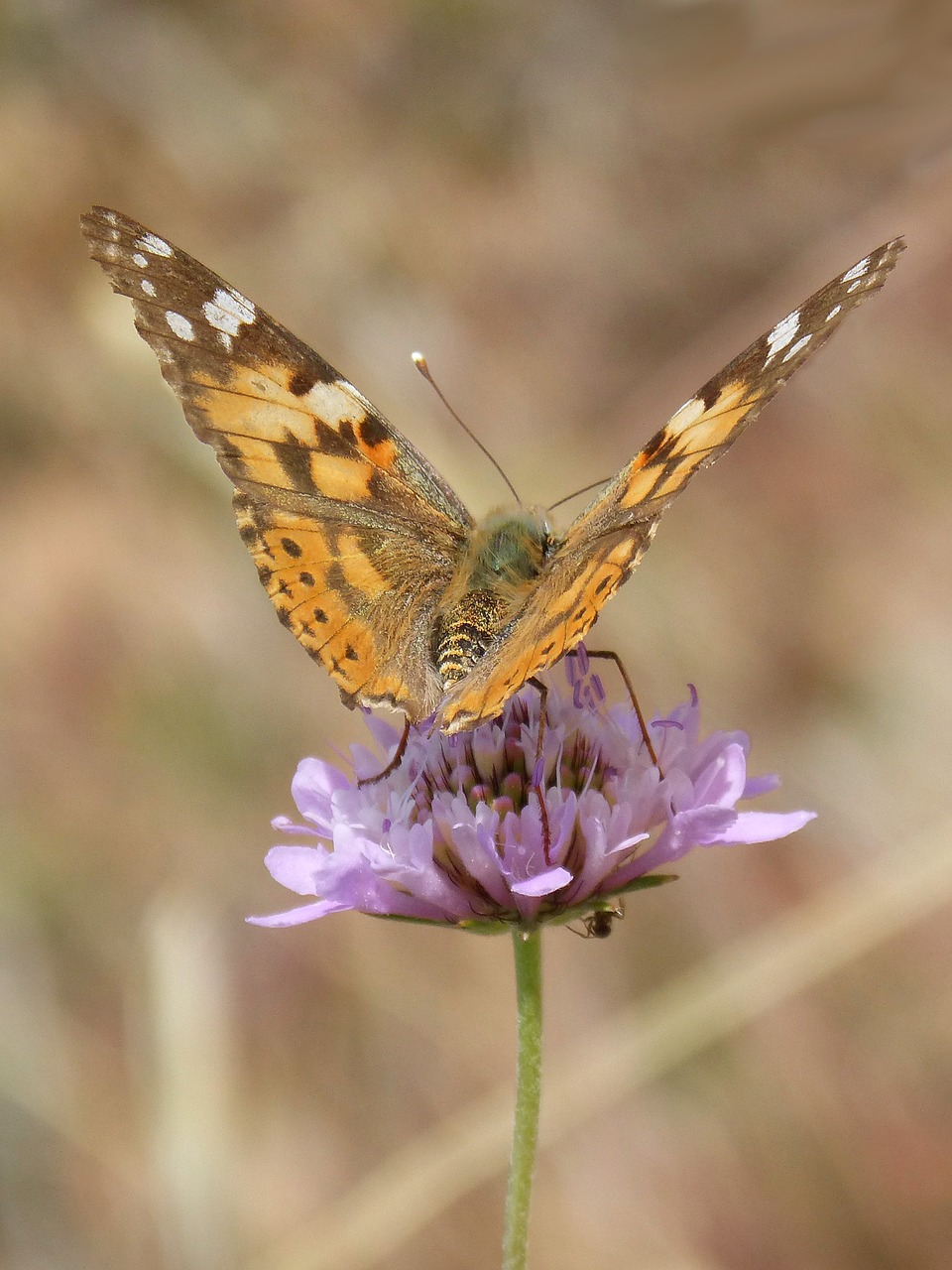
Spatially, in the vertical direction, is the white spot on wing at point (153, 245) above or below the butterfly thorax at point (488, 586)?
above

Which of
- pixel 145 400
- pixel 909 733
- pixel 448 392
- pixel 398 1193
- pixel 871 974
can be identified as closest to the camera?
pixel 398 1193

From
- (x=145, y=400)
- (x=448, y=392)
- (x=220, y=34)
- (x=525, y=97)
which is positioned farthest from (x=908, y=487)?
(x=220, y=34)

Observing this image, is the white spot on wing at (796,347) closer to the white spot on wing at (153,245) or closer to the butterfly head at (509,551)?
the butterfly head at (509,551)

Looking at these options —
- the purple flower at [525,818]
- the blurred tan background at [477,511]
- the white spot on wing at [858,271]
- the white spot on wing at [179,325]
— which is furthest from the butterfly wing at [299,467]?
the blurred tan background at [477,511]

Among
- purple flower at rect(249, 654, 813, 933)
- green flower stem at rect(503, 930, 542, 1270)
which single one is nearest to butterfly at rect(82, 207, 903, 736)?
purple flower at rect(249, 654, 813, 933)

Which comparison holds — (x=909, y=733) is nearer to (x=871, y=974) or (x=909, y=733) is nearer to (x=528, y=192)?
(x=871, y=974)
